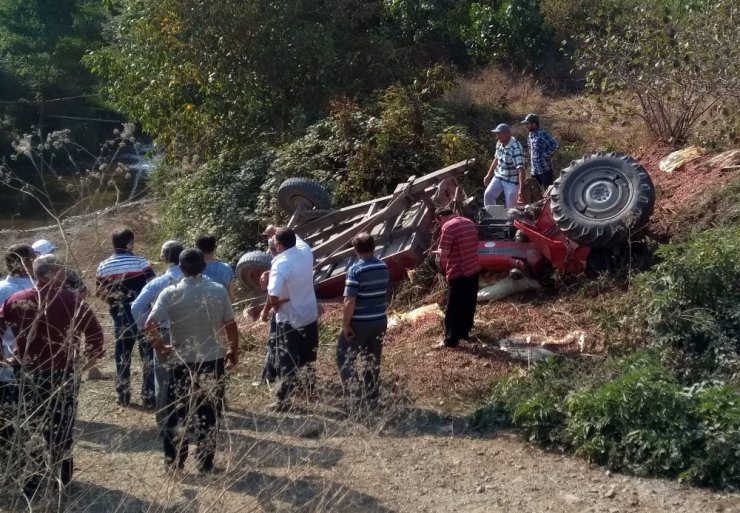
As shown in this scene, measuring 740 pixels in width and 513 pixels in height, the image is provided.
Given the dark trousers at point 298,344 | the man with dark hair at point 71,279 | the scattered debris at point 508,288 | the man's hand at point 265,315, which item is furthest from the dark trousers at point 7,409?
the scattered debris at point 508,288

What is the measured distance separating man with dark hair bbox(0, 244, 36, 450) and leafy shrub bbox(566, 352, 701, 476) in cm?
383

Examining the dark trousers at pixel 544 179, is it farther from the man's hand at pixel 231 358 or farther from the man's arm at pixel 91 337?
the man's arm at pixel 91 337

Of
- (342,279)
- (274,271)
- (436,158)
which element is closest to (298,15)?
(436,158)

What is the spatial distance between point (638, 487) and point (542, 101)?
13.4 m

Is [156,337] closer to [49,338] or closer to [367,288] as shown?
[49,338]

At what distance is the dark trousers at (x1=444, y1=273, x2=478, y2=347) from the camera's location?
919cm

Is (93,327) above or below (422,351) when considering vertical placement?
above

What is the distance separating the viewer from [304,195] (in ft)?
39.8

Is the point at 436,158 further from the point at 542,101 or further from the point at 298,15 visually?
the point at 542,101

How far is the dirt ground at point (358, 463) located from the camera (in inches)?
232

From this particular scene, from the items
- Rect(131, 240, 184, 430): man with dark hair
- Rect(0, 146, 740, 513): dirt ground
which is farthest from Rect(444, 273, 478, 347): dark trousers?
Rect(131, 240, 184, 430): man with dark hair

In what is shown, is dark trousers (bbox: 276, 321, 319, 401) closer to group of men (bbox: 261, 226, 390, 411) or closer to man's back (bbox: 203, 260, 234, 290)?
group of men (bbox: 261, 226, 390, 411)

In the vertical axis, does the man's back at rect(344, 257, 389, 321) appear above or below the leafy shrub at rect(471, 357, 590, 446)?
above

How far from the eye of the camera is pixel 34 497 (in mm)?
5418
